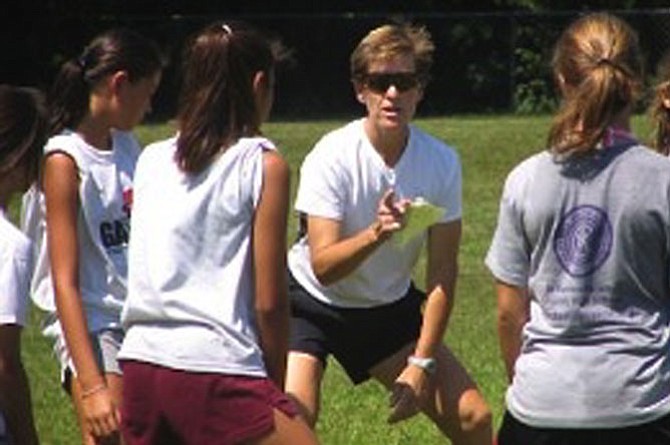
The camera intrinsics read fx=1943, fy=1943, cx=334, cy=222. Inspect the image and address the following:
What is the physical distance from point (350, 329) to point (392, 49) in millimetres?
1052

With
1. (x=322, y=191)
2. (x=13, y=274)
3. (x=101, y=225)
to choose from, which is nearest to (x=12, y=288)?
(x=13, y=274)

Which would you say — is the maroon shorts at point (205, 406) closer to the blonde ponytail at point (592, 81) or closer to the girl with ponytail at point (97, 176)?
the girl with ponytail at point (97, 176)

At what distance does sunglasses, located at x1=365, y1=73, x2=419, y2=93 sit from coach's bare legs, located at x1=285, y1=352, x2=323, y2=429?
40.4 inches

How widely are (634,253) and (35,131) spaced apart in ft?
5.78

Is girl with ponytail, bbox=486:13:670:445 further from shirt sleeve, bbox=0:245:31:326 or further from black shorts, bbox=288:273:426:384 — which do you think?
black shorts, bbox=288:273:426:384

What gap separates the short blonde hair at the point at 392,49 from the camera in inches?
278

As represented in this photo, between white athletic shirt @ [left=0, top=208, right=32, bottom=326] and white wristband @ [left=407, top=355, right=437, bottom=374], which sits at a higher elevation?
white athletic shirt @ [left=0, top=208, right=32, bottom=326]

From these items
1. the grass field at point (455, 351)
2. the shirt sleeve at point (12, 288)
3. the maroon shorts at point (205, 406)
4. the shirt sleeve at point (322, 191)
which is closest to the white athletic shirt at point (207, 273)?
the maroon shorts at point (205, 406)

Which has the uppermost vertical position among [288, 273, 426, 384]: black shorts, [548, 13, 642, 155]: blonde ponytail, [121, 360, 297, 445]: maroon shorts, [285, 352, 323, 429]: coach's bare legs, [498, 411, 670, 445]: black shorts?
[548, 13, 642, 155]: blonde ponytail

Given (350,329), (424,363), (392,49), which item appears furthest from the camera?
(350,329)

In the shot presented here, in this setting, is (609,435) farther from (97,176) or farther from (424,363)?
(97,176)

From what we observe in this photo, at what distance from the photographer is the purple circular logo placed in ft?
17.1

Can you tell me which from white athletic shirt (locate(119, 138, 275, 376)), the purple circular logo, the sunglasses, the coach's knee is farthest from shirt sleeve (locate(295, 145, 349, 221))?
the purple circular logo

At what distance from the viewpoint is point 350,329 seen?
723cm
